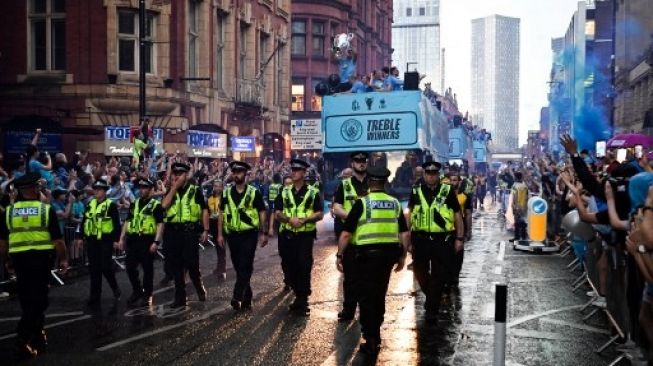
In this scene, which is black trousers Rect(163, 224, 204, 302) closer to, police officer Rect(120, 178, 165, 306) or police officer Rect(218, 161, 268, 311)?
police officer Rect(120, 178, 165, 306)

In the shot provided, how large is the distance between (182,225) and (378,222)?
Result: 369 cm

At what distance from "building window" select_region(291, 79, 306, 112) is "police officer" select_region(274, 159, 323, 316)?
3817 cm

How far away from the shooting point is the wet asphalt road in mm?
7586

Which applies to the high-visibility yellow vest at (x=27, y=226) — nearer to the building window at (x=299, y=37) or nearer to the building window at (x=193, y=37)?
the building window at (x=193, y=37)

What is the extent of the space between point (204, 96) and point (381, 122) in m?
11.8

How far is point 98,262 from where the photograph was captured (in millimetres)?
10898

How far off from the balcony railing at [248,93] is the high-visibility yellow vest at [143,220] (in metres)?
21.3

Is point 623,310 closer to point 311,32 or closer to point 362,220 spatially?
point 362,220

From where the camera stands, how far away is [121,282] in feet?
43.5

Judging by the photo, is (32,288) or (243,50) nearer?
(32,288)

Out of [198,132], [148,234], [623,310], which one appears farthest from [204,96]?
[623,310]

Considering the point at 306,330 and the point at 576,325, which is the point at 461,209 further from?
the point at 306,330

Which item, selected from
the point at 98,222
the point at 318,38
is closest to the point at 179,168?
the point at 98,222

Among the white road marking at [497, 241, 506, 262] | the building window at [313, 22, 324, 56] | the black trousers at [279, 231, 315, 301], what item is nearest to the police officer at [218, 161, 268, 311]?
the black trousers at [279, 231, 315, 301]
